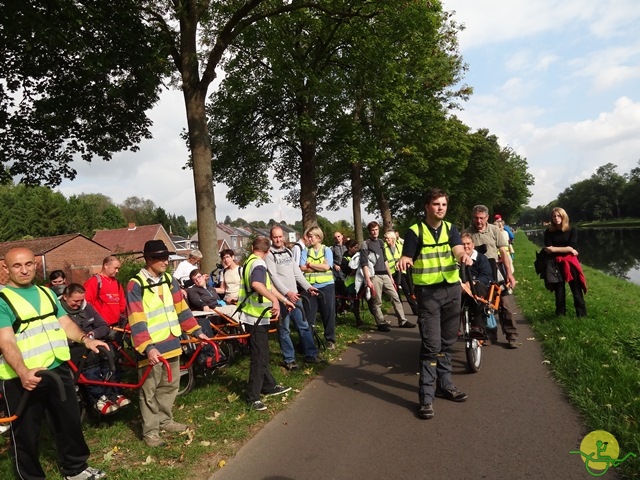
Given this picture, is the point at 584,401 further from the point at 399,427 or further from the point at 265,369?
the point at 265,369

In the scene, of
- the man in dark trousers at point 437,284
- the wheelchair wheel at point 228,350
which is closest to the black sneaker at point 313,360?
the wheelchair wheel at point 228,350

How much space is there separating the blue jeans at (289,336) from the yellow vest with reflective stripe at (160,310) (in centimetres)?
220

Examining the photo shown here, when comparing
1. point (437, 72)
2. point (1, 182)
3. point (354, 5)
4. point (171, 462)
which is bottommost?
point (171, 462)

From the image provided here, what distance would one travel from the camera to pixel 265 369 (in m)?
5.25

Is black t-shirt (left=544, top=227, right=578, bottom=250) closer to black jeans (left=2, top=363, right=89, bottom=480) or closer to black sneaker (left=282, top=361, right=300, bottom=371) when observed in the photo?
black sneaker (left=282, top=361, right=300, bottom=371)

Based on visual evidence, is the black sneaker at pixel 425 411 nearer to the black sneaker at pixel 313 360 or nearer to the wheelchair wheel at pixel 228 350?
the black sneaker at pixel 313 360

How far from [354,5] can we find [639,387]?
32.5 feet

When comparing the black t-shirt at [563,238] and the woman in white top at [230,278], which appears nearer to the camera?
the black t-shirt at [563,238]

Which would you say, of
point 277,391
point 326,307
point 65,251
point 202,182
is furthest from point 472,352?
point 65,251

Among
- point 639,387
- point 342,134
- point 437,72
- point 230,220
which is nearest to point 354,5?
point 342,134

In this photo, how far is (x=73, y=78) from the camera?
455 inches

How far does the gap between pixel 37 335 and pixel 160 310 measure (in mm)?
1076
